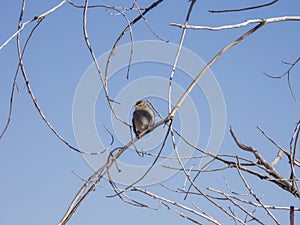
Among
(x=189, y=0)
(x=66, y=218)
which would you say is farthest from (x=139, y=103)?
(x=66, y=218)

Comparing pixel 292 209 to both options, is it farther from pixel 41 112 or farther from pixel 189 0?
pixel 41 112

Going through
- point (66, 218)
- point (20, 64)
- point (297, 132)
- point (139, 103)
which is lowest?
point (66, 218)

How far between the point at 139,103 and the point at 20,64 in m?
5.66

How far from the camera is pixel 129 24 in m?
1.94

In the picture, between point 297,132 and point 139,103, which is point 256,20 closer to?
point 297,132

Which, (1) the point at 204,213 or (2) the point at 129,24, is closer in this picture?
(2) the point at 129,24

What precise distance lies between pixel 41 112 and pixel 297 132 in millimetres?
994

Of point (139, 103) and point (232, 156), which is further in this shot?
point (139, 103)

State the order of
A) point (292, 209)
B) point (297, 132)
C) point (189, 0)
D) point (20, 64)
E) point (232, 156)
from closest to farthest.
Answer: point (20, 64) → point (189, 0) → point (292, 209) → point (297, 132) → point (232, 156)

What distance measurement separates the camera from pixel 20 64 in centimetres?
163

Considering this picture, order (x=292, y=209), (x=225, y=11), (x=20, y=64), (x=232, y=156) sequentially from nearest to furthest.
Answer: (x=225, y=11) < (x=20, y=64) < (x=292, y=209) < (x=232, y=156)

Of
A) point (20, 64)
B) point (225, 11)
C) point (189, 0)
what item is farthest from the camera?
point (189, 0)

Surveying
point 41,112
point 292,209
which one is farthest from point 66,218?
point 292,209

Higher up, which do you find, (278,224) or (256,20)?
(256,20)
